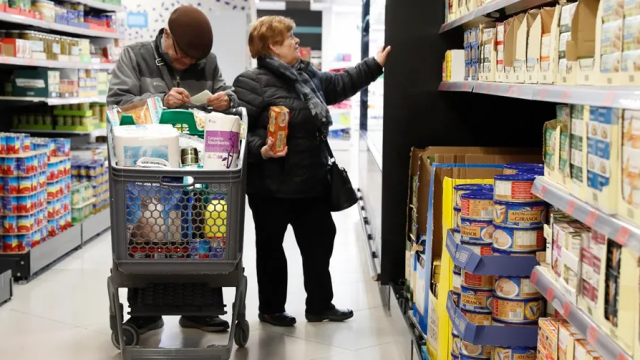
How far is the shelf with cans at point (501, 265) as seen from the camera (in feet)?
8.38

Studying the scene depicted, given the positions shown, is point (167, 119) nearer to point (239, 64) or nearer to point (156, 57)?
point (156, 57)

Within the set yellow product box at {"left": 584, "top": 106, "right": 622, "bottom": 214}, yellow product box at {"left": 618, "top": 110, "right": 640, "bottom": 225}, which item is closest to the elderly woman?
yellow product box at {"left": 584, "top": 106, "right": 622, "bottom": 214}

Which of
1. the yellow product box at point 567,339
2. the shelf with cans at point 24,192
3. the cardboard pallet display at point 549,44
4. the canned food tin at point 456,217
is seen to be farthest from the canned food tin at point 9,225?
the yellow product box at point 567,339

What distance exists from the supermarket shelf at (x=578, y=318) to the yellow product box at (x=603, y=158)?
0.93 ft

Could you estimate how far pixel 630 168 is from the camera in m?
1.72

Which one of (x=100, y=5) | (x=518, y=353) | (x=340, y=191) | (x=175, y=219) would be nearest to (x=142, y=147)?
(x=175, y=219)

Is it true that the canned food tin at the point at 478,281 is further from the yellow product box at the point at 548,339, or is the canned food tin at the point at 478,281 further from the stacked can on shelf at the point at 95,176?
the stacked can on shelf at the point at 95,176

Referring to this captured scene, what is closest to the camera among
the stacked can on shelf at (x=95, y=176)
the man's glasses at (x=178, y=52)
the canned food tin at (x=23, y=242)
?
the man's glasses at (x=178, y=52)

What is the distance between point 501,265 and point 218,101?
5.24ft

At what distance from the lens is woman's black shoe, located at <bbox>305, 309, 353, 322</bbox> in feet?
13.9

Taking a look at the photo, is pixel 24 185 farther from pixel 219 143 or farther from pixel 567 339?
pixel 567 339

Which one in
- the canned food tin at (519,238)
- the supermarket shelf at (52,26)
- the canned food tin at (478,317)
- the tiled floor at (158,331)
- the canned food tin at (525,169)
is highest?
the supermarket shelf at (52,26)

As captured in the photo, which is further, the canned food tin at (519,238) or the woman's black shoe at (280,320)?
the woman's black shoe at (280,320)

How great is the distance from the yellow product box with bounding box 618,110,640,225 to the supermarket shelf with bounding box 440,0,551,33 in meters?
0.96
